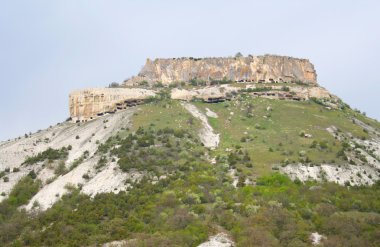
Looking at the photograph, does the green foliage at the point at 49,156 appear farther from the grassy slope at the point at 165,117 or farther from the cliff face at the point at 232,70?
the cliff face at the point at 232,70

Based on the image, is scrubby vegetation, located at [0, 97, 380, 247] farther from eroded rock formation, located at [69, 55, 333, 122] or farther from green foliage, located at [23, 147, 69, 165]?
eroded rock formation, located at [69, 55, 333, 122]

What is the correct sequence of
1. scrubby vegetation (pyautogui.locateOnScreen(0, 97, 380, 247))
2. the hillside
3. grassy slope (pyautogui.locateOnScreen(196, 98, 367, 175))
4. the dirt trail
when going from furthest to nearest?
the dirt trail < grassy slope (pyautogui.locateOnScreen(196, 98, 367, 175)) < the hillside < scrubby vegetation (pyautogui.locateOnScreen(0, 97, 380, 247))

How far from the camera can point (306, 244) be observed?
2138 inches

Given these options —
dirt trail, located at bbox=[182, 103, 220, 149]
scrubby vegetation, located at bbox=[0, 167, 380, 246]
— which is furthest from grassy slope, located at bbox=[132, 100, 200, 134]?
scrubby vegetation, located at bbox=[0, 167, 380, 246]

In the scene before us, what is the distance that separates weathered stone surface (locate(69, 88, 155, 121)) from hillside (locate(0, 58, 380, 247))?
206mm

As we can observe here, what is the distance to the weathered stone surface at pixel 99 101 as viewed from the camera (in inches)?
4365

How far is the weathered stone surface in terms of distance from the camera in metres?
111

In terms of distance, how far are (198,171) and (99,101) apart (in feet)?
135

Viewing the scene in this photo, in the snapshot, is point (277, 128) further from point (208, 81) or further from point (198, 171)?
point (208, 81)

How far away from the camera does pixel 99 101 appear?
11131cm

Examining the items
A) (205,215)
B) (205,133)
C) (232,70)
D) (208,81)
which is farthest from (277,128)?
(205,215)

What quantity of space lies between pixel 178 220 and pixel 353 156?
115 ft

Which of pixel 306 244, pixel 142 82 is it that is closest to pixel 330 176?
pixel 306 244

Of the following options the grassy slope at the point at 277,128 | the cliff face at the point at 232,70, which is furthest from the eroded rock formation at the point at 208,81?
the grassy slope at the point at 277,128
